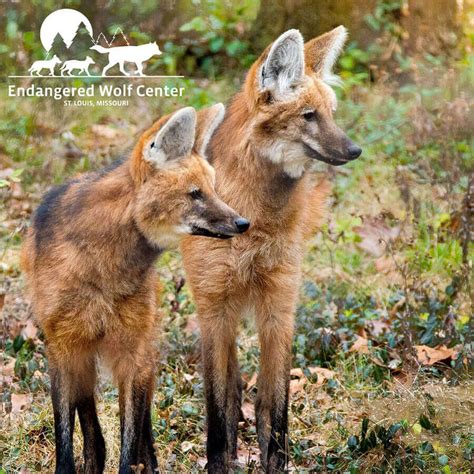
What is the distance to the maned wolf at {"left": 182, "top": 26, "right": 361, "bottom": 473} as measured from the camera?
487 cm

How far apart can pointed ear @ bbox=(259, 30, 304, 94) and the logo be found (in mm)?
1312

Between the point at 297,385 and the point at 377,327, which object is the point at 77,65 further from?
the point at 377,327

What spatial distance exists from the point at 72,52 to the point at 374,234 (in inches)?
121

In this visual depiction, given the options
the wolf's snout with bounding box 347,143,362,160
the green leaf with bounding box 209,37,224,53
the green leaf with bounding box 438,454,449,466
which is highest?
the green leaf with bounding box 209,37,224,53

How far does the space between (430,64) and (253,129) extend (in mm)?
4856

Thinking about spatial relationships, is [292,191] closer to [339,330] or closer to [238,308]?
[238,308]

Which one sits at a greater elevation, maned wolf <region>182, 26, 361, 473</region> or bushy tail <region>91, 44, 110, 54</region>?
bushy tail <region>91, 44, 110, 54</region>

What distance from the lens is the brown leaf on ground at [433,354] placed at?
6078 mm

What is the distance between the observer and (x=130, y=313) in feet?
15.4

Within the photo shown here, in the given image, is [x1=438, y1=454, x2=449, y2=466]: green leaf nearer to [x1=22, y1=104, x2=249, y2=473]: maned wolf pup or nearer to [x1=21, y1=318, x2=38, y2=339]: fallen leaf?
[x1=22, y1=104, x2=249, y2=473]: maned wolf pup

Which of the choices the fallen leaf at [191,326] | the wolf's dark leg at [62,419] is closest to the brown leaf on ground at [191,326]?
the fallen leaf at [191,326]

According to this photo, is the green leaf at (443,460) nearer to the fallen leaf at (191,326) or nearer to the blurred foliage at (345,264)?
the blurred foliage at (345,264)

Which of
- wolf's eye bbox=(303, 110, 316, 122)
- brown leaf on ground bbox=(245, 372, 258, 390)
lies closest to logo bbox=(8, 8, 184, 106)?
wolf's eye bbox=(303, 110, 316, 122)

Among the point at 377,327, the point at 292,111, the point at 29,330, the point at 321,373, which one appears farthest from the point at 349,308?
the point at 292,111
